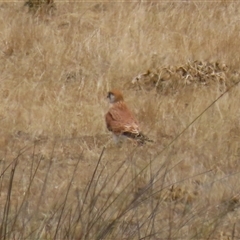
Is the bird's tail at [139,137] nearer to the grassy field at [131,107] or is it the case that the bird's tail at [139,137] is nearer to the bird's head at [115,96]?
the grassy field at [131,107]

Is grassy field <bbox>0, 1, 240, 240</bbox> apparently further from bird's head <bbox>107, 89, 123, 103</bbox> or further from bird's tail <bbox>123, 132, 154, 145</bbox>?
bird's head <bbox>107, 89, 123, 103</bbox>

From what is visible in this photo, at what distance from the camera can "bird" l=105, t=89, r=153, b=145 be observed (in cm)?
713

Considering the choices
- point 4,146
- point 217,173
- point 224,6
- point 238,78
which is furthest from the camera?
point 224,6

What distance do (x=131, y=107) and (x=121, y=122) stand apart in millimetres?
792

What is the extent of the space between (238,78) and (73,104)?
1.53 meters

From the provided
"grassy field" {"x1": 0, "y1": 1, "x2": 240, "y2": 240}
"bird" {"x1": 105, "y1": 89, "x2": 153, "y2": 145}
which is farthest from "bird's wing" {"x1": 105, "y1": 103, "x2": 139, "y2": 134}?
"grassy field" {"x1": 0, "y1": 1, "x2": 240, "y2": 240}

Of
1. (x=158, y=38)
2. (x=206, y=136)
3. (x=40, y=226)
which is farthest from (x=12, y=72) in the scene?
(x=40, y=226)

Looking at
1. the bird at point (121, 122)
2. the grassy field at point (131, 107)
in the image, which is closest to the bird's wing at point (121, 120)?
the bird at point (121, 122)

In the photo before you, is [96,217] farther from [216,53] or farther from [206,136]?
[216,53]

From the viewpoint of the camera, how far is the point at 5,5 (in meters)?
10.5

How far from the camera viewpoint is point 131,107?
802cm

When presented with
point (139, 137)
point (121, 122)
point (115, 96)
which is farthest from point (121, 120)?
point (115, 96)

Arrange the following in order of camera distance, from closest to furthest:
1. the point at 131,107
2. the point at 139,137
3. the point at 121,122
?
1. the point at 139,137
2. the point at 121,122
3. the point at 131,107

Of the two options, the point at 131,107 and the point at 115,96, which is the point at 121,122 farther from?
the point at 131,107
